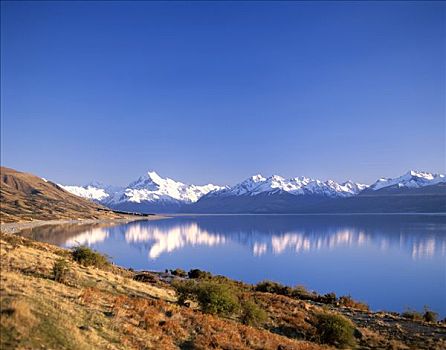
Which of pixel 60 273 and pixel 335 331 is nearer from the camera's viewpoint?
pixel 60 273

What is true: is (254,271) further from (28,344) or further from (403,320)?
(28,344)

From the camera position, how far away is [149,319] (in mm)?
18062

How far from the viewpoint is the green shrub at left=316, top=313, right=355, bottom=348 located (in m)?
23.9

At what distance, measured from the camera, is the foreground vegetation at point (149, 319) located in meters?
13.2

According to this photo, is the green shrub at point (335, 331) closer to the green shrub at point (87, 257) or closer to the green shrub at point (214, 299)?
the green shrub at point (214, 299)

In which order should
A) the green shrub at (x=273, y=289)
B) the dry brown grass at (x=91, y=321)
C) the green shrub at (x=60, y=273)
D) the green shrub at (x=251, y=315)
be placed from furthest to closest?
the green shrub at (x=273, y=289)
the green shrub at (x=251, y=315)
the green shrub at (x=60, y=273)
the dry brown grass at (x=91, y=321)

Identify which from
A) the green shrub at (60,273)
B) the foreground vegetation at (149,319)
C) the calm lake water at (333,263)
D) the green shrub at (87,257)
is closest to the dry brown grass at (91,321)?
the foreground vegetation at (149,319)

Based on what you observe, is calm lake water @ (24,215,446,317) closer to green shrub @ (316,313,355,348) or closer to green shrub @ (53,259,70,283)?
green shrub @ (316,313,355,348)

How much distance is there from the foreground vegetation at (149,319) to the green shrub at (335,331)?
59mm

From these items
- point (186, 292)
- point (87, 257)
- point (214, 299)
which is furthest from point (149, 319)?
point (87, 257)

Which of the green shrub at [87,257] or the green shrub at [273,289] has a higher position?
the green shrub at [87,257]

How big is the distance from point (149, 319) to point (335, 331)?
40.1ft

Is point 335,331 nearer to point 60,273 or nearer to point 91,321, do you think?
point 91,321

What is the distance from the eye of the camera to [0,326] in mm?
11555
